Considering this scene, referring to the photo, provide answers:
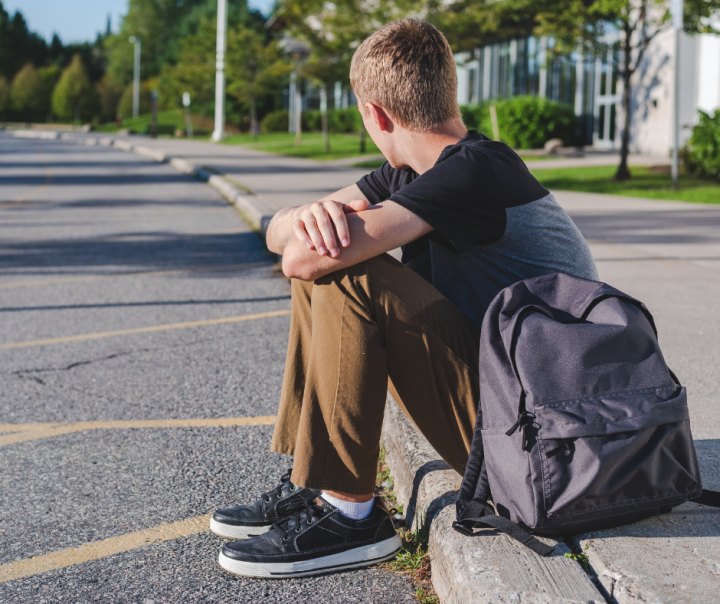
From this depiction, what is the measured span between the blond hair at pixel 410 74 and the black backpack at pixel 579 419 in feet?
2.21

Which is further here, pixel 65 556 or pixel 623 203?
pixel 623 203

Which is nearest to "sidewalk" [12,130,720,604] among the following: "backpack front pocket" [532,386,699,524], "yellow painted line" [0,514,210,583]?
"backpack front pocket" [532,386,699,524]

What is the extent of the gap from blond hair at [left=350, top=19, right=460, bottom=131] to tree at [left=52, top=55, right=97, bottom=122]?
74.4 metres

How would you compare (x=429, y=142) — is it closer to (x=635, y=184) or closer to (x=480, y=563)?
(x=480, y=563)

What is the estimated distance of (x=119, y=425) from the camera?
11.5 ft

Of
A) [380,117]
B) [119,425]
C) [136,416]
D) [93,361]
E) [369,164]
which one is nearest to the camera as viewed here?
[380,117]

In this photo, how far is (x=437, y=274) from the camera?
2514 mm

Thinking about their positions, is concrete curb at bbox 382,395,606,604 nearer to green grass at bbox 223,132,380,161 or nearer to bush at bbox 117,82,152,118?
green grass at bbox 223,132,380,161

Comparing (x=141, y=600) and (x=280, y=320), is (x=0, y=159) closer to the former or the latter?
(x=280, y=320)

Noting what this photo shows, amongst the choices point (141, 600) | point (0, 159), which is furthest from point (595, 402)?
point (0, 159)

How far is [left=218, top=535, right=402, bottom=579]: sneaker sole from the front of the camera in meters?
2.26

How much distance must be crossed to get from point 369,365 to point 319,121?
4497 cm

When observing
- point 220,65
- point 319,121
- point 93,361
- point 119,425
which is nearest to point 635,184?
point 93,361

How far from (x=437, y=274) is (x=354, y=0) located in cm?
2102
